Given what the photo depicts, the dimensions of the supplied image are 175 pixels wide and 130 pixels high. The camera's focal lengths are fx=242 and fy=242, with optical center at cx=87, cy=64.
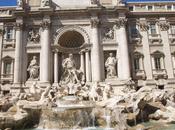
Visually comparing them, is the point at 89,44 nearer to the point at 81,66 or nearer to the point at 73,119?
the point at 81,66

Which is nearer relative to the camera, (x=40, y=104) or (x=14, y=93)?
(x=40, y=104)

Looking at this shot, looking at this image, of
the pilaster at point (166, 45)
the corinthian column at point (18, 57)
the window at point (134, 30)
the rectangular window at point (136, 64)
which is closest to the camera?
the corinthian column at point (18, 57)

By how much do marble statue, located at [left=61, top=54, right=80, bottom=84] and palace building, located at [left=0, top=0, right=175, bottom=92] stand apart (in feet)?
0.78

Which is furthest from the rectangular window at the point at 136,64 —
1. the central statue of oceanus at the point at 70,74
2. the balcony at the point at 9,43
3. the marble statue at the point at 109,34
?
the balcony at the point at 9,43

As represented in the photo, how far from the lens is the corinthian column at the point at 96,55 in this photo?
25406 mm

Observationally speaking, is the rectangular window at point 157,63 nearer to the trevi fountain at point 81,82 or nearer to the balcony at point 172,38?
the trevi fountain at point 81,82

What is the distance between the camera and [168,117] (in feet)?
59.7

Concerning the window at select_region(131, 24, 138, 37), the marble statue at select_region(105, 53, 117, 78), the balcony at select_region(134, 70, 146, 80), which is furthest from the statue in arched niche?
the window at select_region(131, 24, 138, 37)

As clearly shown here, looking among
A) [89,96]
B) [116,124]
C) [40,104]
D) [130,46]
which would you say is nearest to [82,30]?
[130,46]

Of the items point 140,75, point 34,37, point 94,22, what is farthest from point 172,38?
point 34,37

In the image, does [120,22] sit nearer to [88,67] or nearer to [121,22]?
[121,22]

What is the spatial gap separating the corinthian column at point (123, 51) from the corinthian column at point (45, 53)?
771 cm

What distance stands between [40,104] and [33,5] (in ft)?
46.1

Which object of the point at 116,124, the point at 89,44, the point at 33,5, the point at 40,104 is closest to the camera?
the point at 116,124
